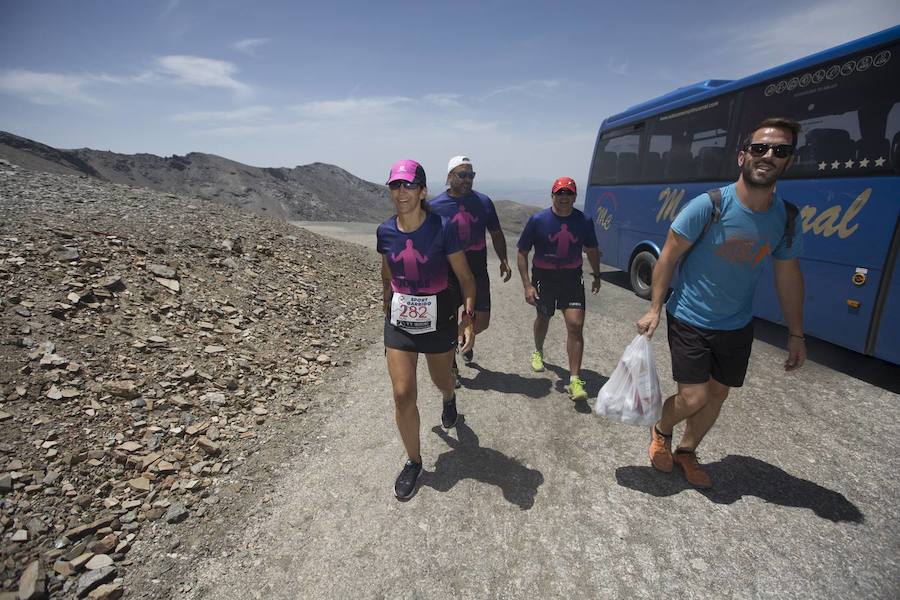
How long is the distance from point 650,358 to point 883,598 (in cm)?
158

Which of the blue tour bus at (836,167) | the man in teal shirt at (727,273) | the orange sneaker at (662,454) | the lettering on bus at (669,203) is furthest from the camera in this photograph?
the lettering on bus at (669,203)

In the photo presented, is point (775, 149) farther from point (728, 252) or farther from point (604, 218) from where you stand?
point (604, 218)

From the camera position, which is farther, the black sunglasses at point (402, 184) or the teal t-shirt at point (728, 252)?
the black sunglasses at point (402, 184)

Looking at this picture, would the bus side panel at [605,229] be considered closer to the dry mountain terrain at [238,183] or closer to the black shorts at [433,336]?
the black shorts at [433,336]

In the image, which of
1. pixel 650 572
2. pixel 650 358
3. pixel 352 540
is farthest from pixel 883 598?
pixel 352 540

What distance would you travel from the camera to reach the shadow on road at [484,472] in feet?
9.78

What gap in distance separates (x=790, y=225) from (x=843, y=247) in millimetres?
3029

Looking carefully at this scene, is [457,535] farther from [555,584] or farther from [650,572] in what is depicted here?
[650,572]

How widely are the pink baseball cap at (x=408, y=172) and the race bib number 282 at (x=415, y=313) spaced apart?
0.78 metres

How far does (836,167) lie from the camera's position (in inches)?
187

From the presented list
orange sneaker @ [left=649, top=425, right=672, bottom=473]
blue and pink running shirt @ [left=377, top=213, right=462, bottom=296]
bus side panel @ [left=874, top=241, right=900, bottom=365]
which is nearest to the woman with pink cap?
blue and pink running shirt @ [left=377, top=213, right=462, bottom=296]

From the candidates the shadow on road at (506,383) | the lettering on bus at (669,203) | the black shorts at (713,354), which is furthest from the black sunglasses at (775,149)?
the lettering on bus at (669,203)

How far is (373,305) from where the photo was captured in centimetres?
734

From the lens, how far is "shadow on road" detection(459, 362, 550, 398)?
A: 14.5 ft
